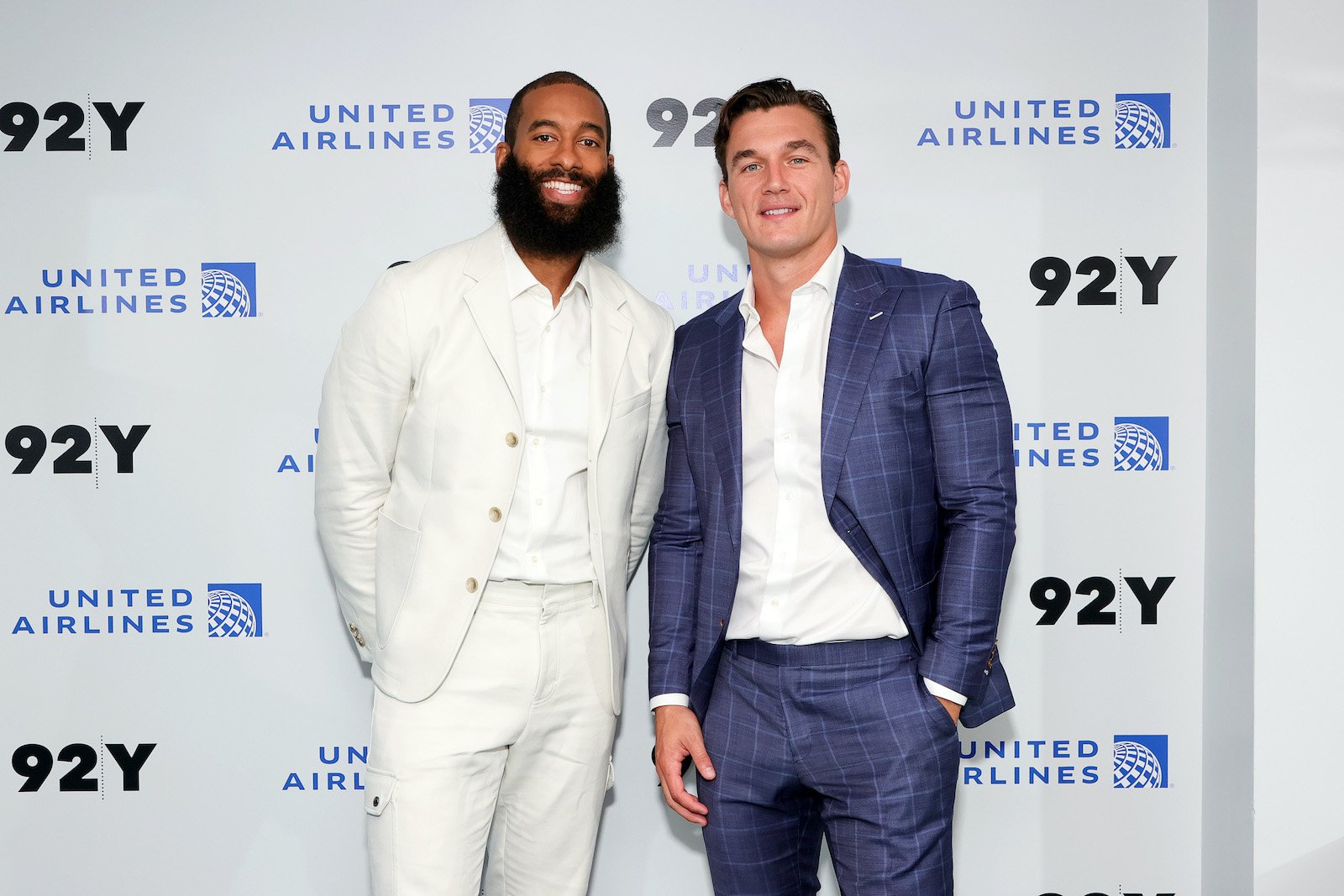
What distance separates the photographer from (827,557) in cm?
203

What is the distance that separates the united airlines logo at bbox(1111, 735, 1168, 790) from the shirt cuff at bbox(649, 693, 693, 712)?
4.84 ft

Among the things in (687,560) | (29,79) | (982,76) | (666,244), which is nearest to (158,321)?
(29,79)

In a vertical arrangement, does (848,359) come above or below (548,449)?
above

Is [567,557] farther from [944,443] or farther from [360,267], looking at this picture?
[360,267]

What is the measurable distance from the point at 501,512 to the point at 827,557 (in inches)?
27.7

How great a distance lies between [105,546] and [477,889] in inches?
59.7

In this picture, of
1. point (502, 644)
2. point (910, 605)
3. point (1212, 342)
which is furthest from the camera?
point (1212, 342)

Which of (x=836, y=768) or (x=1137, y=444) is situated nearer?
(x=836, y=768)

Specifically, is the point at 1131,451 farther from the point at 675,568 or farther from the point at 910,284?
the point at 675,568

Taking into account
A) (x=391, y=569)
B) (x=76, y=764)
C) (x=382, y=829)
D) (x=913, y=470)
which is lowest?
(x=76, y=764)

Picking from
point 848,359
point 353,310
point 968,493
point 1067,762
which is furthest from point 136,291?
point 1067,762

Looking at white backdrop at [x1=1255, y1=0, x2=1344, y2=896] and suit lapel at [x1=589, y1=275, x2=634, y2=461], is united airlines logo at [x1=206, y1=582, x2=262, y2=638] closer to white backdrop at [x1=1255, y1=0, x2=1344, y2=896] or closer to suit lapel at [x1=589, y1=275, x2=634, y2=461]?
suit lapel at [x1=589, y1=275, x2=634, y2=461]

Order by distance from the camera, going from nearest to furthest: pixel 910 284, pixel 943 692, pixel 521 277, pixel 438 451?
pixel 943 692, pixel 910 284, pixel 438 451, pixel 521 277

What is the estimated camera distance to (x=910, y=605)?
200cm
